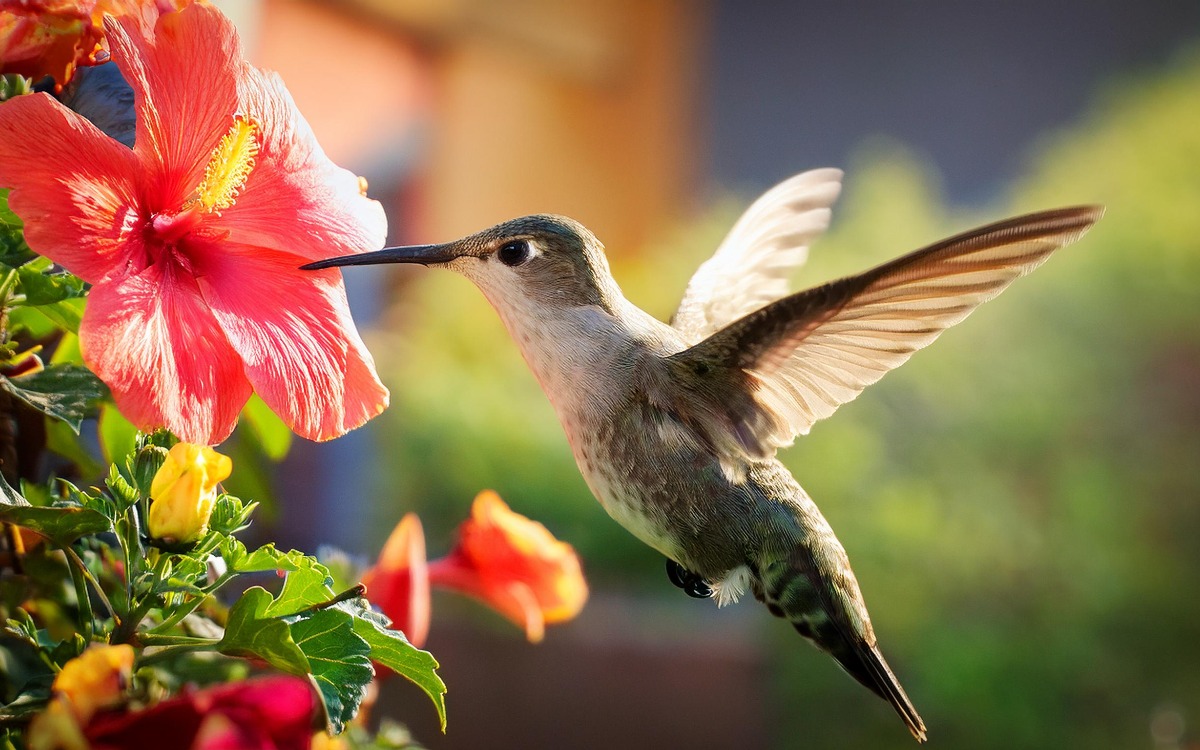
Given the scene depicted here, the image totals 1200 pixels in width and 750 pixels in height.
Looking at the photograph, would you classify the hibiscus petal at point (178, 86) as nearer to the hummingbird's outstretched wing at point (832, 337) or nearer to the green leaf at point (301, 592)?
the green leaf at point (301, 592)

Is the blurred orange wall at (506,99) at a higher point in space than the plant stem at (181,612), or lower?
higher

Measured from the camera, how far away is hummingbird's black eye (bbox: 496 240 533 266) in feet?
2.66

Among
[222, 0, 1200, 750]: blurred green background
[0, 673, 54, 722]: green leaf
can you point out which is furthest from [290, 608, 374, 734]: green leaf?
[222, 0, 1200, 750]: blurred green background

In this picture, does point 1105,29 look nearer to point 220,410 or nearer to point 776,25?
point 776,25

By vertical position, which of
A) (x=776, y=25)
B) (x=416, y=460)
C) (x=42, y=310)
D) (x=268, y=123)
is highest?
(x=776, y=25)

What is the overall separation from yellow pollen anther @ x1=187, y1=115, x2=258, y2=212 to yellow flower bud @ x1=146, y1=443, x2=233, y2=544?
0.44ft

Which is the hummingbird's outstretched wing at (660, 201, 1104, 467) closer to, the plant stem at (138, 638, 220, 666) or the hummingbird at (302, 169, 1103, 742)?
the hummingbird at (302, 169, 1103, 742)

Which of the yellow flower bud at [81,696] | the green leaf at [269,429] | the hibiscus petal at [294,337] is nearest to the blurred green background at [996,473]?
the green leaf at [269,429]

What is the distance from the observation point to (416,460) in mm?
3490

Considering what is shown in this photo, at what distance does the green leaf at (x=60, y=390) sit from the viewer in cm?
50

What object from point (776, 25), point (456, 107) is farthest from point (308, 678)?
point (776, 25)

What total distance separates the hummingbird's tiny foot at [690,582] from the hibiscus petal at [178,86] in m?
0.51

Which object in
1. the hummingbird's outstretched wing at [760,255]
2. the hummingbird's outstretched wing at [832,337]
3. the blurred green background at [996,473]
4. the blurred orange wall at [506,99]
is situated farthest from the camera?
the blurred orange wall at [506,99]

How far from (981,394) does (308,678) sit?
326 cm
